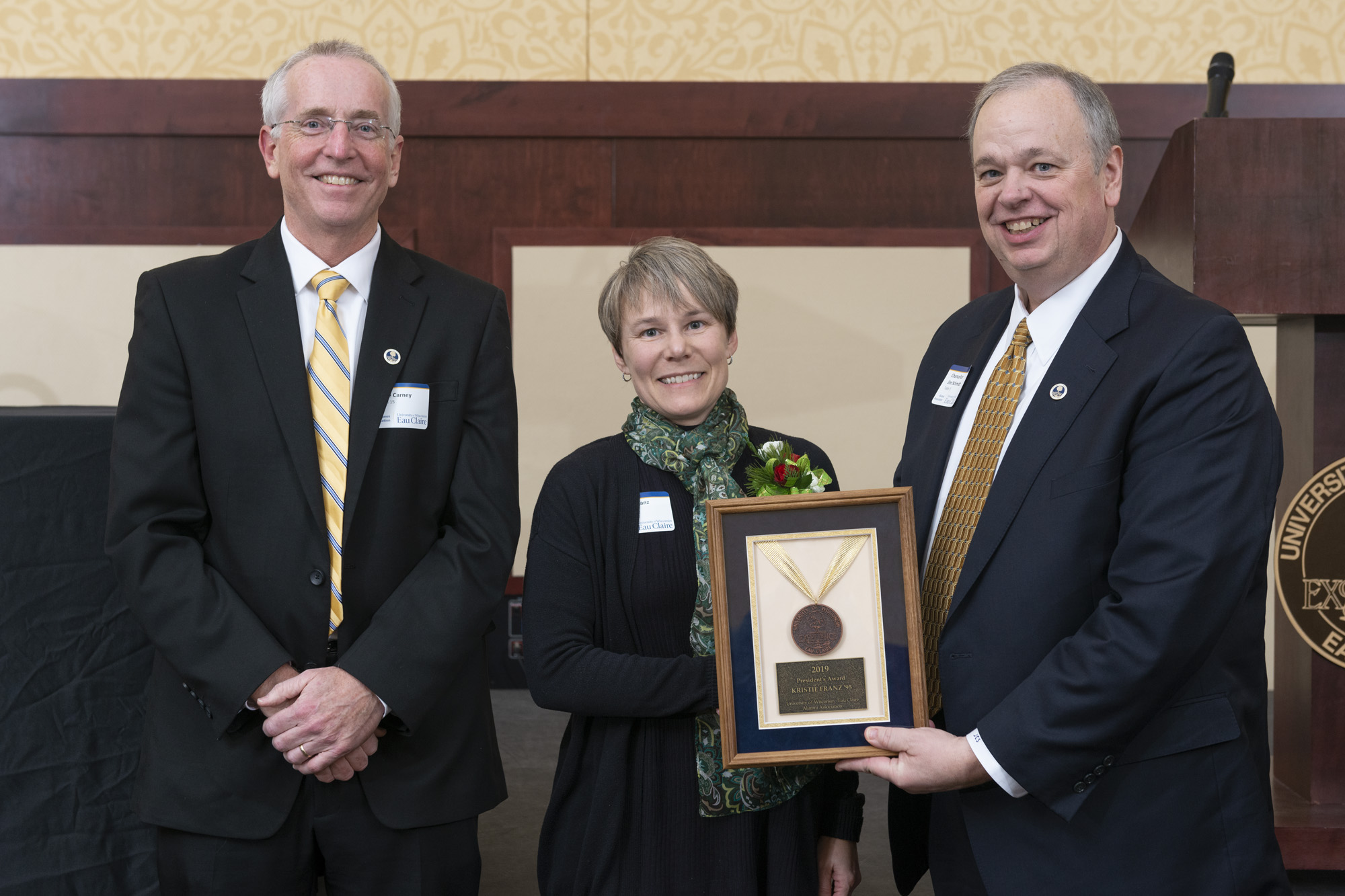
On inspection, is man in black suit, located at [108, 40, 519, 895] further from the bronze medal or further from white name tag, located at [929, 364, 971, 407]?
white name tag, located at [929, 364, 971, 407]

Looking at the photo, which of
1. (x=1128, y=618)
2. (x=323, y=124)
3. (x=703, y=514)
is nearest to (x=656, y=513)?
(x=703, y=514)

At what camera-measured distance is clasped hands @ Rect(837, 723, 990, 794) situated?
150 centimetres

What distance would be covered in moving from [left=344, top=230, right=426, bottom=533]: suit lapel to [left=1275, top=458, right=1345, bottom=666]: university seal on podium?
2.05 meters

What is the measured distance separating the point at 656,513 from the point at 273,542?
622 mm

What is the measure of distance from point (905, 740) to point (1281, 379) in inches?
74.2

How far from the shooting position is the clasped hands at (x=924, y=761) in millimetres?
1503

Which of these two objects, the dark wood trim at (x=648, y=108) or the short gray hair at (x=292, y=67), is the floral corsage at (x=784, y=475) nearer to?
the short gray hair at (x=292, y=67)

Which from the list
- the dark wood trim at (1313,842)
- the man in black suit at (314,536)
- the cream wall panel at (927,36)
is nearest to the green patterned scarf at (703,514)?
the man in black suit at (314,536)

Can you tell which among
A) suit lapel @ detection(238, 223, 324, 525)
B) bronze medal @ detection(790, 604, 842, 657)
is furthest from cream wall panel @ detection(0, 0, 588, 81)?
bronze medal @ detection(790, 604, 842, 657)

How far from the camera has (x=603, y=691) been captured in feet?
5.45

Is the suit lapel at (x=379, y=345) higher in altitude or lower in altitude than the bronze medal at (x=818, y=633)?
higher

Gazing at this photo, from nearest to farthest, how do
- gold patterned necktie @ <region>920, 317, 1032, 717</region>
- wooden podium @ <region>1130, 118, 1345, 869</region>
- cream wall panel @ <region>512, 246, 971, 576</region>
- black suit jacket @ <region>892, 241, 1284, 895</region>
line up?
1. black suit jacket @ <region>892, 241, 1284, 895</region>
2. gold patterned necktie @ <region>920, 317, 1032, 717</region>
3. wooden podium @ <region>1130, 118, 1345, 869</region>
4. cream wall panel @ <region>512, 246, 971, 576</region>

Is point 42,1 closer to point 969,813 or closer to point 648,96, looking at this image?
point 648,96

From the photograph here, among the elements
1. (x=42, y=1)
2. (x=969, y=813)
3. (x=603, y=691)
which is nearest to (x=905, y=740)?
(x=969, y=813)
